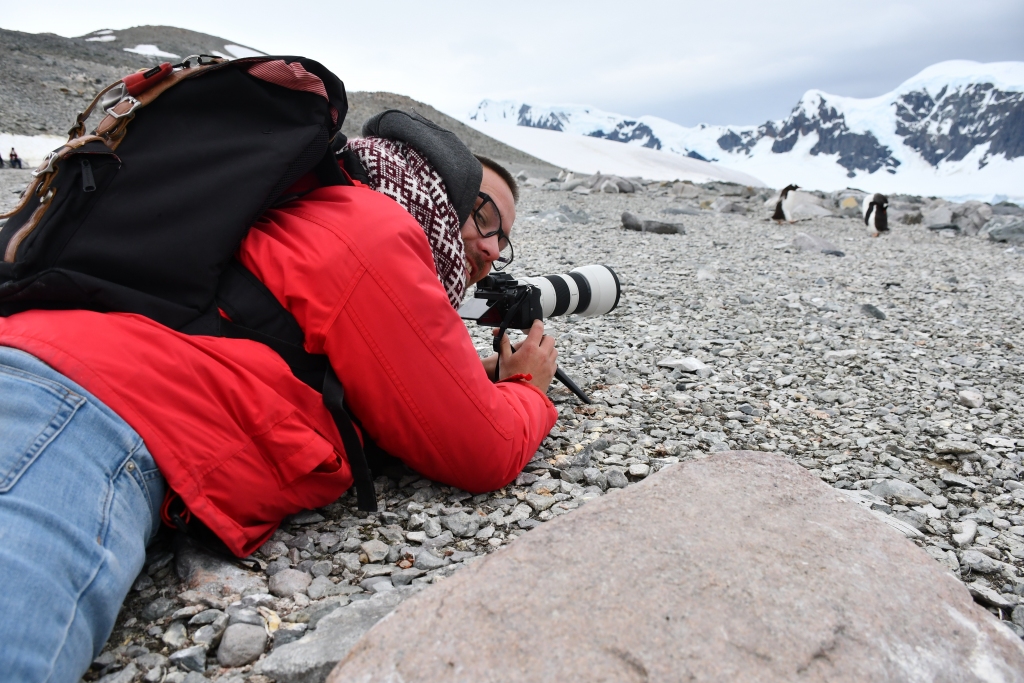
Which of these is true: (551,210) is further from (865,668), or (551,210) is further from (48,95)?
(48,95)

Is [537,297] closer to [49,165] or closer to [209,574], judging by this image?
[209,574]

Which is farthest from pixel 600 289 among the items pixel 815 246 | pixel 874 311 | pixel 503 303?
pixel 815 246

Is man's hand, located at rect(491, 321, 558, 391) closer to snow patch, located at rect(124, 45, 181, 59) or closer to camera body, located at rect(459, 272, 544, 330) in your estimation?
camera body, located at rect(459, 272, 544, 330)

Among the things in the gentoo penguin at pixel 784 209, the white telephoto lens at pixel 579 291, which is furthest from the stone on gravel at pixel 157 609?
the gentoo penguin at pixel 784 209

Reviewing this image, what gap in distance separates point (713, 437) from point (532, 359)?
2.70ft

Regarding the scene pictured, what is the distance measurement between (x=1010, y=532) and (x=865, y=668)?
1.27 m

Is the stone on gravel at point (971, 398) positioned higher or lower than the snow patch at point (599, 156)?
higher

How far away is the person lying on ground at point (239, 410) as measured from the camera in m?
1.10

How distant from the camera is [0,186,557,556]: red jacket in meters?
1.31

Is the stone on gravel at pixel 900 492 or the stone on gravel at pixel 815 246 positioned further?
the stone on gravel at pixel 815 246

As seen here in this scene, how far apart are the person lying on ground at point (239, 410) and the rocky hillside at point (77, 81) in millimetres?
13378

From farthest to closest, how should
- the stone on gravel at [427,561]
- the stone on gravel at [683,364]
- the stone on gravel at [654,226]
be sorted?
the stone on gravel at [654,226], the stone on gravel at [683,364], the stone on gravel at [427,561]

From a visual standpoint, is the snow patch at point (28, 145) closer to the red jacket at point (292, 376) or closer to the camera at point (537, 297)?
the camera at point (537, 297)

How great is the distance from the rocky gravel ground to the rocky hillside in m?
11.1
